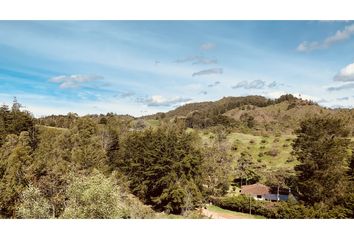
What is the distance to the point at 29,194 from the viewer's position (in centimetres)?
1170

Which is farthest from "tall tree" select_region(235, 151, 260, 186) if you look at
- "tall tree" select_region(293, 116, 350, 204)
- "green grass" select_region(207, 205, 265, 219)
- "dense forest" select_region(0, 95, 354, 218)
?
"green grass" select_region(207, 205, 265, 219)

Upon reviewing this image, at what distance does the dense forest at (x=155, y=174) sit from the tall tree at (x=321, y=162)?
2.2 inches

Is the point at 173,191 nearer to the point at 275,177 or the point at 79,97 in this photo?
the point at 275,177

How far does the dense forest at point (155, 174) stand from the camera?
1197cm

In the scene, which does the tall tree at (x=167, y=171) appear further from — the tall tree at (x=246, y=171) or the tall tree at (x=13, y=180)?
the tall tree at (x=13, y=180)

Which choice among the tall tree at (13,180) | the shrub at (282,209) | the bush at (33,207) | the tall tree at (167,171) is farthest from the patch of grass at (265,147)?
the bush at (33,207)

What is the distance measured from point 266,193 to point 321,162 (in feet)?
18.1

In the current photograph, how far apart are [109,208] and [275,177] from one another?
20568 mm

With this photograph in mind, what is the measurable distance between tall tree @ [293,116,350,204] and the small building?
103 inches

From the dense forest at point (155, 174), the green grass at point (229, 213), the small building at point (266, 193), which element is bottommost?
the green grass at point (229, 213)

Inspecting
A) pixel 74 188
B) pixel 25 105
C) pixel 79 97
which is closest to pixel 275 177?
pixel 79 97

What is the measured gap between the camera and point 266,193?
85.9 feet

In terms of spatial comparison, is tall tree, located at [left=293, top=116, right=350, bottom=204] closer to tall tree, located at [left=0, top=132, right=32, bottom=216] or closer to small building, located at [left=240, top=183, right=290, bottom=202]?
small building, located at [left=240, top=183, right=290, bottom=202]

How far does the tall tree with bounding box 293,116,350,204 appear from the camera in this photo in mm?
20516
